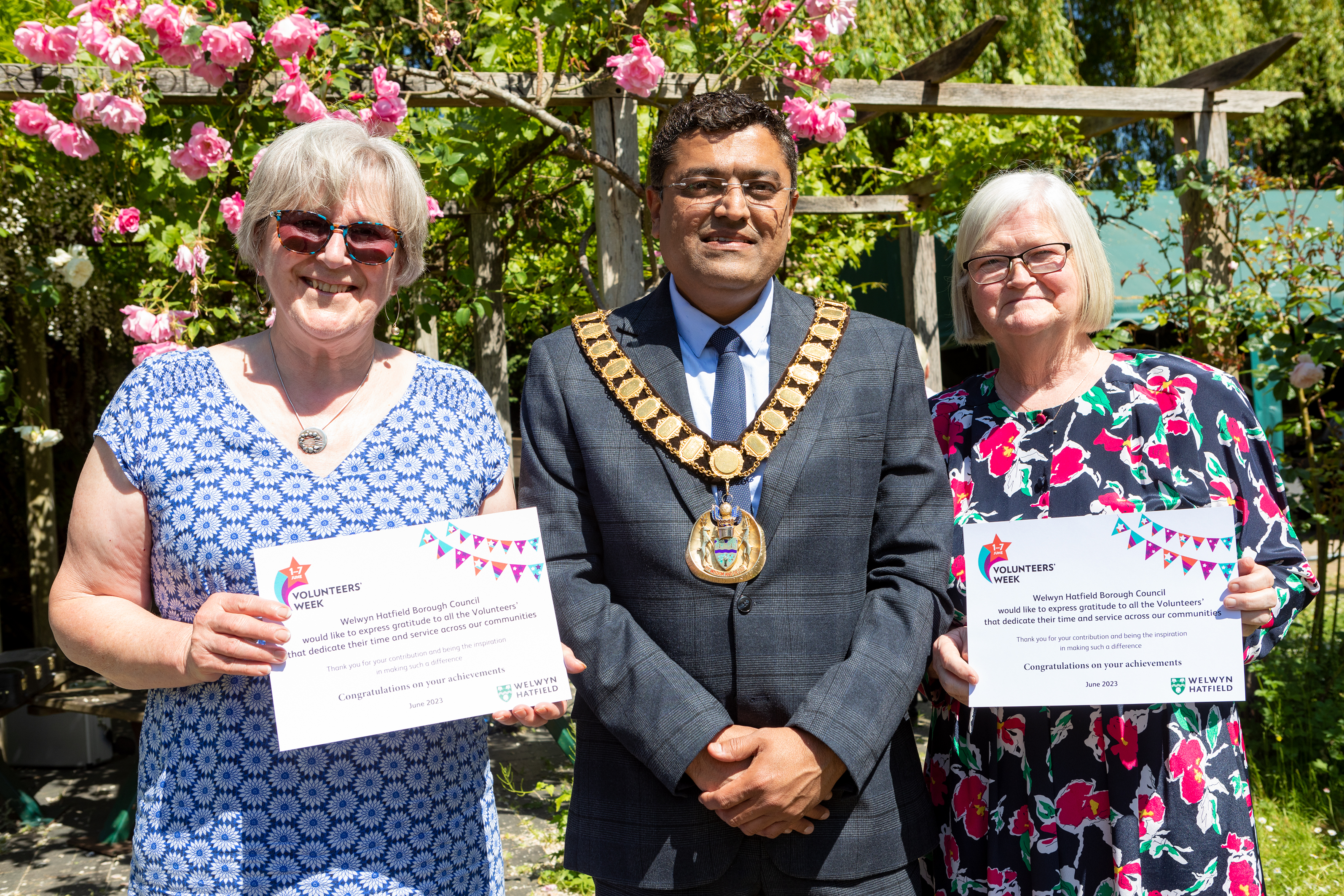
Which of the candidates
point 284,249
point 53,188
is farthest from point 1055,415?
point 53,188

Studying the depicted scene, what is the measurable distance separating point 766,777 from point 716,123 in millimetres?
1179

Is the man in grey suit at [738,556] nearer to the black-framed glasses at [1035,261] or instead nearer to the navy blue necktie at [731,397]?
the navy blue necktie at [731,397]

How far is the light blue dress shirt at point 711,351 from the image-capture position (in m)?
1.96

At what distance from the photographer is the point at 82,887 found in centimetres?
409

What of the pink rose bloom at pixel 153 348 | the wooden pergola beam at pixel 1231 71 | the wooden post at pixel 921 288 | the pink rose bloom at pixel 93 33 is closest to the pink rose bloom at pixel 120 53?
the pink rose bloom at pixel 93 33

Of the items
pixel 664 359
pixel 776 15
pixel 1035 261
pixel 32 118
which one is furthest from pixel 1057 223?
pixel 32 118

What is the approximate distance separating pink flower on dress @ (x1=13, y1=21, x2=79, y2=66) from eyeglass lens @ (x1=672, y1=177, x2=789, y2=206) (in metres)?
2.32

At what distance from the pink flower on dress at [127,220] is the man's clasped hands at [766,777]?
279cm

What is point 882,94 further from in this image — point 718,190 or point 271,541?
point 271,541

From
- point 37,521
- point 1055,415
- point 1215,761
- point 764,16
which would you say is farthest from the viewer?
point 37,521

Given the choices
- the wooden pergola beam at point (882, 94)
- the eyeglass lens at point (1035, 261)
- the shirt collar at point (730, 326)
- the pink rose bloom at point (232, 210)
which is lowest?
the shirt collar at point (730, 326)

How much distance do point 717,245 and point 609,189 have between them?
228cm

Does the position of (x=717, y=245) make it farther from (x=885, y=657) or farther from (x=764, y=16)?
(x=764, y=16)

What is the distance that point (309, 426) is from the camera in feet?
6.00
